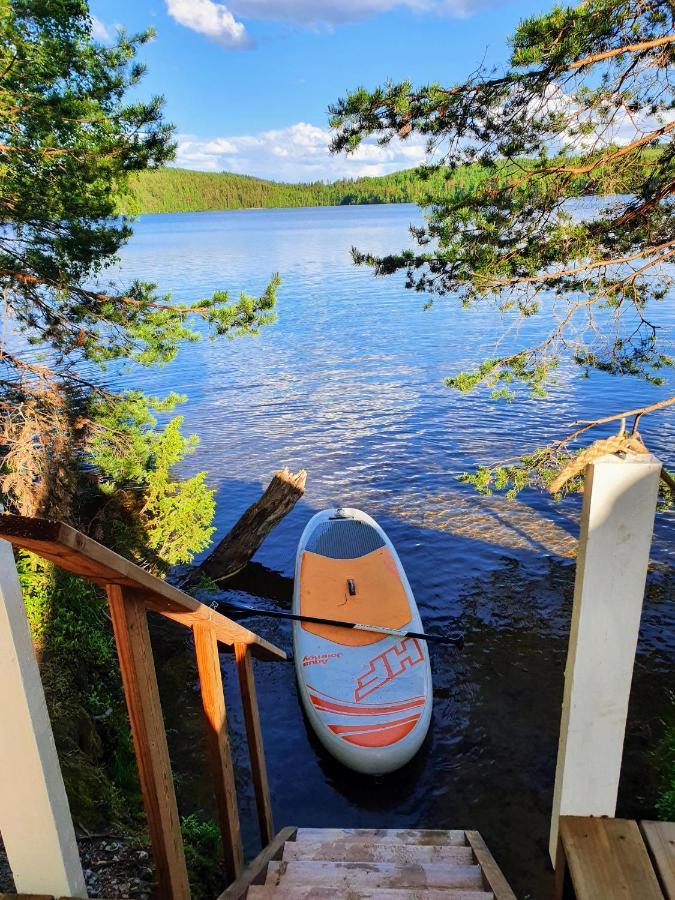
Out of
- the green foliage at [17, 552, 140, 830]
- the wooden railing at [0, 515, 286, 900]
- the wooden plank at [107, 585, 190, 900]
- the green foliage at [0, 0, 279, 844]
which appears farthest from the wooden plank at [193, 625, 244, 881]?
the green foliage at [0, 0, 279, 844]

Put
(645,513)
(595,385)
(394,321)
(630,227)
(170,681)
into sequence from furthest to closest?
(394,321)
(595,385)
(170,681)
(630,227)
(645,513)

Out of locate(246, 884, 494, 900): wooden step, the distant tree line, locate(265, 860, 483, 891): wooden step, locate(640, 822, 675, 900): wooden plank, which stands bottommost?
locate(265, 860, 483, 891): wooden step

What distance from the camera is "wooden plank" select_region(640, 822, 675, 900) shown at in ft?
6.47

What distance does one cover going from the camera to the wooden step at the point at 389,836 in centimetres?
343

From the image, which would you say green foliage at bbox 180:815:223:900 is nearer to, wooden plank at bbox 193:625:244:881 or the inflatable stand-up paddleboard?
wooden plank at bbox 193:625:244:881

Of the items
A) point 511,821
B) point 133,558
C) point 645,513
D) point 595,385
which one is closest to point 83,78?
point 133,558

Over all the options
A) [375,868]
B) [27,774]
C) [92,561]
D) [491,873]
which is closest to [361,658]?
[375,868]

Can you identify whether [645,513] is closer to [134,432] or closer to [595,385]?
[134,432]

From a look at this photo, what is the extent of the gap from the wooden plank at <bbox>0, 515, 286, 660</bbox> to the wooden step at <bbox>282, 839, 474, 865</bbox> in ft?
5.65

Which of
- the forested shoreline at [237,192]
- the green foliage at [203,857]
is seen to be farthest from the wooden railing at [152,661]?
the forested shoreline at [237,192]

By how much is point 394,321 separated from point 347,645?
72.5 ft

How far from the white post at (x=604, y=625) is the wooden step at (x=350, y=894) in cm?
64

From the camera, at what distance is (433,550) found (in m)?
10.9

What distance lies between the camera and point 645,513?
1922 millimetres
